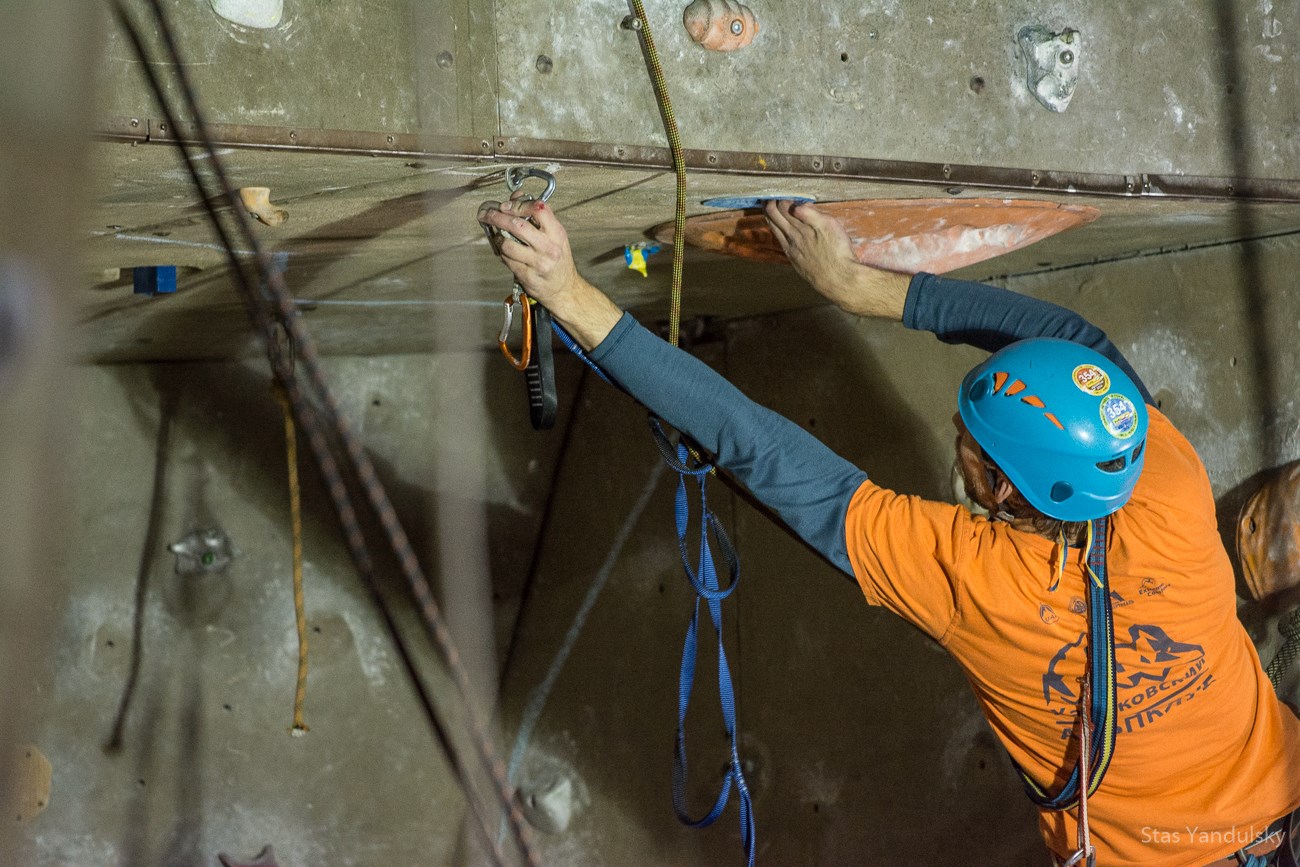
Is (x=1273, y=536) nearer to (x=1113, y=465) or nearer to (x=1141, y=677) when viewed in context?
(x=1141, y=677)

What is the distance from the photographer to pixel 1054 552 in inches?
55.6

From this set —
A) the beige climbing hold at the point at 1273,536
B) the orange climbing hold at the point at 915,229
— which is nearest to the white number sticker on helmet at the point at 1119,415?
the orange climbing hold at the point at 915,229

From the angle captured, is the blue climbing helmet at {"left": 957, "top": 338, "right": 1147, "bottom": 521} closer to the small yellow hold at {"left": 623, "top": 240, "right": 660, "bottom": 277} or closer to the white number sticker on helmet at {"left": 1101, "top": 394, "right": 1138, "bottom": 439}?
the white number sticker on helmet at {"left": 1101, "top": 394, "right": 1138, "bottom": 439}

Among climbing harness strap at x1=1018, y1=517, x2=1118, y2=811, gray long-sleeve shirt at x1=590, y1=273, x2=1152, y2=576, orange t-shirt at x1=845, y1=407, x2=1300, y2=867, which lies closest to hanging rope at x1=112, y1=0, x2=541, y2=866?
gray long-sleeve shirt at x1=590, y1=273, x2=1152, y2=576

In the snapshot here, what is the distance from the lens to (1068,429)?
1368 millimetres

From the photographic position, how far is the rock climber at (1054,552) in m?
1.35

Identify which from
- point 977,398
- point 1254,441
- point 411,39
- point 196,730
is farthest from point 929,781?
point 411,39

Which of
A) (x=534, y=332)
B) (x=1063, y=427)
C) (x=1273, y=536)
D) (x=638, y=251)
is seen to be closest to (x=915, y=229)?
Answer: (x=638, y=251)

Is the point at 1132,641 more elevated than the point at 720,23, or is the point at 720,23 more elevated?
the point at 720,23

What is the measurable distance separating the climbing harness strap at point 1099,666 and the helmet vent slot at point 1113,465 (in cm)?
7

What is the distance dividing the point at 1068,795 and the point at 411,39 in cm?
127

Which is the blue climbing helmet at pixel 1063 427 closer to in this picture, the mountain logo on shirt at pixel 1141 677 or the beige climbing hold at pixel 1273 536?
the mountain logo on shirt at pixel 1141 677

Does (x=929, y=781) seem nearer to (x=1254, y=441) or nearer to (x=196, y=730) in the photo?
(x=1254, y=441)

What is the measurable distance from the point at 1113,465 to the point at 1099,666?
0.25 m
